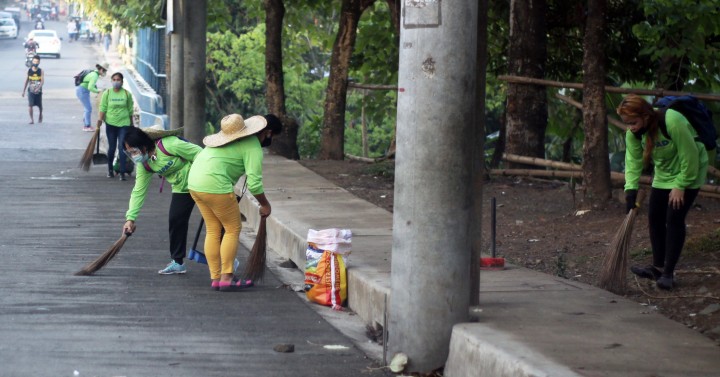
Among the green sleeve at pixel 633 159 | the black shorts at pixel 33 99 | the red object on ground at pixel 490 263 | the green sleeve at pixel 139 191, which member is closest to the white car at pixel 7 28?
the black shorts at pixel 33 99

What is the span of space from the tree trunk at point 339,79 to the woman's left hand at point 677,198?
11.8 metres

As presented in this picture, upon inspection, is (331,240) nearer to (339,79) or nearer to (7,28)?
(339,79)

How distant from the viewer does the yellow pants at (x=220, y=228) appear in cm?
957

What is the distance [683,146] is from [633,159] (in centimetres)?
39

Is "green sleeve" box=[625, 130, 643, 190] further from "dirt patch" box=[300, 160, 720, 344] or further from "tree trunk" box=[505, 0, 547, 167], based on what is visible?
"tree trunk" box=[505, 0, 547, 167]

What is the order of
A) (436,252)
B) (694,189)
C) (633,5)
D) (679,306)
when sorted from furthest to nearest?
1. (633,5)
2. (694,189)
3. (679,306)
4. (436,252)

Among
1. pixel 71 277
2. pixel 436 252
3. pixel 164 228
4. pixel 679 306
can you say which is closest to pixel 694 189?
pixel 679 306

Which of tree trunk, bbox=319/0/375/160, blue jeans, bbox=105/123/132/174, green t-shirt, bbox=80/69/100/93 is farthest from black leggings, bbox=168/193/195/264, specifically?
green t-shirt, bbox=80/69/100/93

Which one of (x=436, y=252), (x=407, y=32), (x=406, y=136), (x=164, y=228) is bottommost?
(x=164, y=228)

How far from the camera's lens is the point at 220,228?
32.2 feet

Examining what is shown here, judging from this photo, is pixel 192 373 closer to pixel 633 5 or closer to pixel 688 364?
pixel 688 364

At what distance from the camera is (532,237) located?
11930mm

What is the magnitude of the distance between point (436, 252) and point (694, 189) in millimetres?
2887

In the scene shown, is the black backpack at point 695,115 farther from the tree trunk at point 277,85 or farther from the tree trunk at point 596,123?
the tree trunk at point 277,85
